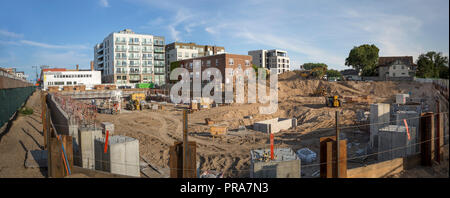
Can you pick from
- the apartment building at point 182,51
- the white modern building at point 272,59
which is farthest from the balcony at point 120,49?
the white modern building at point 272,59

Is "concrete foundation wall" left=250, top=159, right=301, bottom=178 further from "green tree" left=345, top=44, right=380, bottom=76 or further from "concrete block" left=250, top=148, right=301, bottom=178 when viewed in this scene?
"green tree" left=345, top=44, right=380, bottom=76

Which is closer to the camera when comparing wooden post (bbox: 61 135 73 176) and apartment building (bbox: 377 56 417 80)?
wooden post (bbox: 61 135 73 176)

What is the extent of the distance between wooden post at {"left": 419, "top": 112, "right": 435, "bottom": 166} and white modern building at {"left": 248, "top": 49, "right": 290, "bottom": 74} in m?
99.4

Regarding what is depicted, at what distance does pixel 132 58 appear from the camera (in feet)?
252

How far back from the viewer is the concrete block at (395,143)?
9938 mm

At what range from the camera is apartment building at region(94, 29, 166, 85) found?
2931 inches

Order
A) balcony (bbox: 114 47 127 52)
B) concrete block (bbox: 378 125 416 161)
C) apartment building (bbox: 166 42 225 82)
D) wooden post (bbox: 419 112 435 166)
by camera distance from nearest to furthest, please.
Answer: wooden post (bbox: 419 112 435 166) → concrete block (bbox: 378 125 416 161) → balcony (bbox: 114 47 127 52) → apartment building (bbox: 166 42 225 82)

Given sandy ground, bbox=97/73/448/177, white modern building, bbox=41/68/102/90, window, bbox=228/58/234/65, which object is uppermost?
window, bbox=228/58/234/65

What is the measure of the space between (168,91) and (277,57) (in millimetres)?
60892

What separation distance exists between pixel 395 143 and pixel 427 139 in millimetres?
1768

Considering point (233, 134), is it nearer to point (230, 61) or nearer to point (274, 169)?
point (274, 169)

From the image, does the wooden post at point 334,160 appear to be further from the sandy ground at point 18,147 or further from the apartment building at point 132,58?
the apartment building at point 132,58

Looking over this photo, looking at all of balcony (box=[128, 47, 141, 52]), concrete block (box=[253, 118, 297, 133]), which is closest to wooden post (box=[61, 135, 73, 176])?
concrete block (box=[253, 118, 297, 133])

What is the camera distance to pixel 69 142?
780 cm
